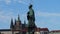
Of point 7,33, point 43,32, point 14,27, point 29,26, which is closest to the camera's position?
point 29,26

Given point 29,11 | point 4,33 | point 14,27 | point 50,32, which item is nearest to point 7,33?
point 4,33

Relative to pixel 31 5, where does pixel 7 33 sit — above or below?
below

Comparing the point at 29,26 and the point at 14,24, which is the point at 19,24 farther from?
the point at 29,26

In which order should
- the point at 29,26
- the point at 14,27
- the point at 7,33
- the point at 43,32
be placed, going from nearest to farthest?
the point at 29,26, the point at 43,32, the point at 7,33, the point at 14,27

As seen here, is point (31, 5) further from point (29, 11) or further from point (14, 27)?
point (14, 27)

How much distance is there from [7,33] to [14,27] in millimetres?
27619

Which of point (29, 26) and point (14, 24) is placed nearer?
point (29, 26)

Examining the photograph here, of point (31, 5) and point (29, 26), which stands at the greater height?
point (31, 5)

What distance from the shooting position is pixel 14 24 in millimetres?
170375

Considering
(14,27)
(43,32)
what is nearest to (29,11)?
(43,32)

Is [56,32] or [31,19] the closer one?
[31,19]

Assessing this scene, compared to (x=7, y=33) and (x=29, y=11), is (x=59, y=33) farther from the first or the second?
(x=29, y=11)

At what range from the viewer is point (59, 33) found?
311ft

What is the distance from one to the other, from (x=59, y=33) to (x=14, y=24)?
77.9m
